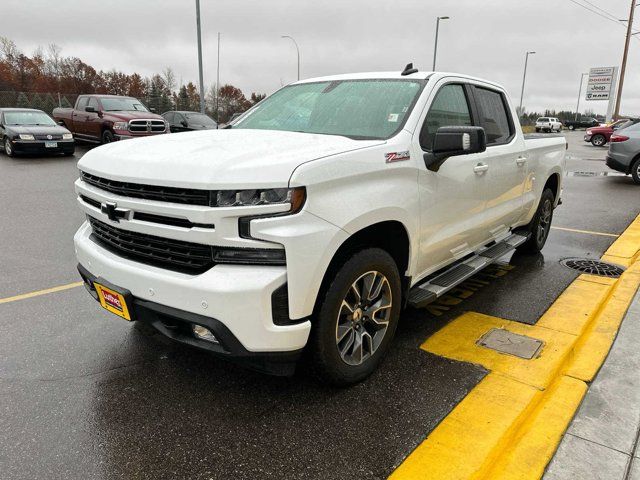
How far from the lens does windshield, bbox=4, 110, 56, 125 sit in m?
15.2

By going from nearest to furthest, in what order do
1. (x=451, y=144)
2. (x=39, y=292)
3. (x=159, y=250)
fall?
(x=159, y=250)
(x=451, y=144)
(x=39, y=292)

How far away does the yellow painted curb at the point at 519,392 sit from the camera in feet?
7.93

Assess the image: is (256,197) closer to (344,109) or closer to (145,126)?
(344,109)

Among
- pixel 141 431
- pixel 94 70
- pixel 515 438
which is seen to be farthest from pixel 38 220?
pixel 94 70

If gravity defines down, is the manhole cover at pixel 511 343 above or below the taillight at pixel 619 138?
below

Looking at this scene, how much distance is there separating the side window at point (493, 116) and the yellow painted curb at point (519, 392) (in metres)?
1.60

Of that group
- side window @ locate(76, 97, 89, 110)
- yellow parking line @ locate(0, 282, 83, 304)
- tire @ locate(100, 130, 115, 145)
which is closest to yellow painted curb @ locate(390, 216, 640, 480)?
yellow parking line @ locate(0, 282, 83, 304)

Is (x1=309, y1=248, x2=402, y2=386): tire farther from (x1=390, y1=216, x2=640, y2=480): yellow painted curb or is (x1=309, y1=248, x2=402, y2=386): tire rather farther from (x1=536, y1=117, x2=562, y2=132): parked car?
(x1=536, y1=117, x2=562, y2=132): parked car

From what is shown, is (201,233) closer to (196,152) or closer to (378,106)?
(196,152)

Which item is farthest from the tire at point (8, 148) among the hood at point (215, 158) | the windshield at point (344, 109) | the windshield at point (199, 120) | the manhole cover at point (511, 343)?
the manhole cover at point (511, 343)

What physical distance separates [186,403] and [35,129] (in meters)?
14.7

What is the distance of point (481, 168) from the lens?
12.9ft

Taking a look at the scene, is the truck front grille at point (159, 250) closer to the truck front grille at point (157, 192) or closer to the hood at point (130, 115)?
the truck front grille at point (157, 192)

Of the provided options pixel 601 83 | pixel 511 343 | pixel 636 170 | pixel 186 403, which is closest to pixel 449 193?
pixel 511 343
